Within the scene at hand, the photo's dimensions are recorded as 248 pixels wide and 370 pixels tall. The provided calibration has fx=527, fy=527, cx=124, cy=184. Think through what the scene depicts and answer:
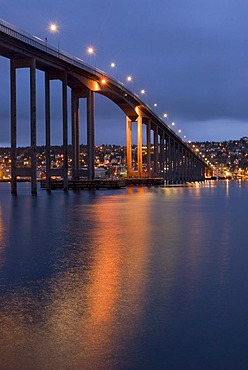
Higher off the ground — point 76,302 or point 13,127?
point 13,127

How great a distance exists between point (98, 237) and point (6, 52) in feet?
145

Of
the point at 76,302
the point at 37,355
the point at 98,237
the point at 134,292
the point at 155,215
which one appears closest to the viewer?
the point at 37,355

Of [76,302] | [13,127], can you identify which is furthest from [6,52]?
[76,302]

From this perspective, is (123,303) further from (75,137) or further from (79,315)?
(75,137)

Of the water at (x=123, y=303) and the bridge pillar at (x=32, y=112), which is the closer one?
the water at (x=123, y=303)

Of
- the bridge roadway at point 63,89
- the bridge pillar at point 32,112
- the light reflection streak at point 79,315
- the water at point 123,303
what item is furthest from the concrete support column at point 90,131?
the light reflection streak at point 79,315

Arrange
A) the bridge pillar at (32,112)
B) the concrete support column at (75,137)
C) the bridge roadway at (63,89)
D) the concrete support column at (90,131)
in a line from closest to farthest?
the bridge roadway at (63,89)
the bridge pillar at (32,112)
the concrete support column at (90,131)
the concrete support column at (75,137)

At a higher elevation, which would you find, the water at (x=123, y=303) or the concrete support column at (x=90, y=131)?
the concrete support column at (x=90, y=131)

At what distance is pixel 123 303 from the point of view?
8203mm

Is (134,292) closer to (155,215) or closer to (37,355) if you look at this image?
(37,355)

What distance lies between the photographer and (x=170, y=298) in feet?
28.1

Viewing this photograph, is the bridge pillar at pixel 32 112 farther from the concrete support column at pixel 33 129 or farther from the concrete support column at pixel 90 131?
the concrete support column at pixel 90 131

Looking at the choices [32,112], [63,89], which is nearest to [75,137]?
[63,89]

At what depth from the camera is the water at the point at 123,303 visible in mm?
5902
